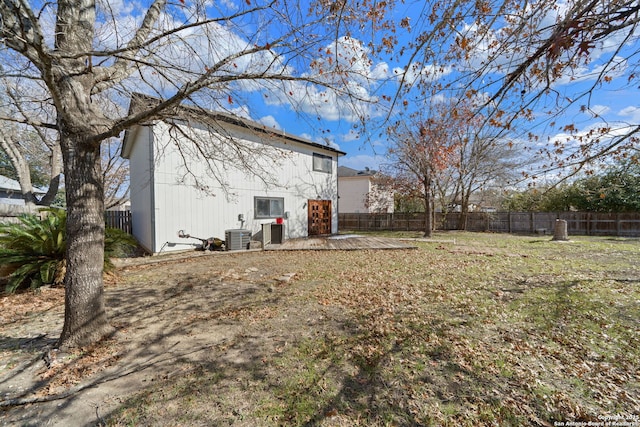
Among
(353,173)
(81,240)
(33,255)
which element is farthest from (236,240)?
(353,173)

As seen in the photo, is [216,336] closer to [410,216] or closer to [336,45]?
[336,45]

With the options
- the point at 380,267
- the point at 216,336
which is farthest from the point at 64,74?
the point at 380,267

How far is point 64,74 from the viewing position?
2.59 meters

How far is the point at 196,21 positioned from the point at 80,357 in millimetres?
3636

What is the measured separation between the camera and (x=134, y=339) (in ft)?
9.97

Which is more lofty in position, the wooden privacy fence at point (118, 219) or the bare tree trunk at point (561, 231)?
the wooden privacy fence at point (118, 219)

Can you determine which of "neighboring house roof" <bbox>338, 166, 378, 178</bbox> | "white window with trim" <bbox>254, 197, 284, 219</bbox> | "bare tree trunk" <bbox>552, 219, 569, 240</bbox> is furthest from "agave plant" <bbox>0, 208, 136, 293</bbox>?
"neighboring house roof" <bbox>338, 166, 378, 178</bbox>

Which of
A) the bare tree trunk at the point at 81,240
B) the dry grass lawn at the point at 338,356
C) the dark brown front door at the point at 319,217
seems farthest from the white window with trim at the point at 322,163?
the bare tree trunk at the point at 81,240

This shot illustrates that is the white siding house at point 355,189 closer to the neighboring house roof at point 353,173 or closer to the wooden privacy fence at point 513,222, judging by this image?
the neighboring house roof at point 353,173

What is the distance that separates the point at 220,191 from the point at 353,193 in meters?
17.3

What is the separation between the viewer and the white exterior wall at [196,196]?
861cm

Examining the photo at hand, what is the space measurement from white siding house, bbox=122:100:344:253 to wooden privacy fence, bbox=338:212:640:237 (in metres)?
6.76

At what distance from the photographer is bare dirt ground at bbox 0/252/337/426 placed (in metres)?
2.08

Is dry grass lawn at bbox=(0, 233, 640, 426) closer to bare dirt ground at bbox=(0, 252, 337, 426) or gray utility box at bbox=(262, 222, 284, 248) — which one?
bare dirt ground at bbox=(0, 252, 337, 426)
